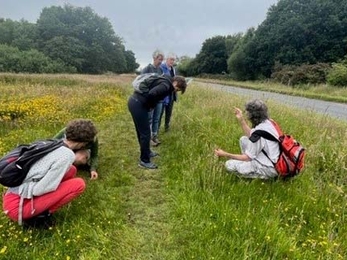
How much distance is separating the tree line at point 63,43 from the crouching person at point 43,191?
2006 inches

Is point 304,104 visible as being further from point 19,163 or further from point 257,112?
point 19,163

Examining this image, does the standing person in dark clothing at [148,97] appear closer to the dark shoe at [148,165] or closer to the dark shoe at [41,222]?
the dark shoe at [148,165]

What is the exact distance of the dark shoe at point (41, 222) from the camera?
3518 millimetres

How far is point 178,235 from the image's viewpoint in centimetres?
358

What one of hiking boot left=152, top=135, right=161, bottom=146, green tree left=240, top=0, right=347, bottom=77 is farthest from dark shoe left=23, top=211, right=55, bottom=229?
green tree left=240, top=0, right=347, bottom=77

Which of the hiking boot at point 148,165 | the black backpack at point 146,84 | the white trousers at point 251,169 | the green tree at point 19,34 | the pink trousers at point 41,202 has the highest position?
the green tree at point 19,34

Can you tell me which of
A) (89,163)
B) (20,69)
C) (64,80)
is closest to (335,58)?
(64,80)

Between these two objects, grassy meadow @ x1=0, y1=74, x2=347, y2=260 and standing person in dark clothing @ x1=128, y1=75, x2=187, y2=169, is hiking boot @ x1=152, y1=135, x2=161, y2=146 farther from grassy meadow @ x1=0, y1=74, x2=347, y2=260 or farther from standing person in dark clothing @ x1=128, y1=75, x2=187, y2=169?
standing person in dark clothing @ x1=128, y1=75, x2=187, y2=169

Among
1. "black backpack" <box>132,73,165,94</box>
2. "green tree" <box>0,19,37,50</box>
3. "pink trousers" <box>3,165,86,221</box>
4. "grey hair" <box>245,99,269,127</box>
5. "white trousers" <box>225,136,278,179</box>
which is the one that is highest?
"green tree" <box>0,19,37,50</box>

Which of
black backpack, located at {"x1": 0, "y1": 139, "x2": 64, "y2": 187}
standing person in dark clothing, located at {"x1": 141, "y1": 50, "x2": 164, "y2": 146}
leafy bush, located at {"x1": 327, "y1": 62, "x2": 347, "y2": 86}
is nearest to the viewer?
black backpack, located at {"x1": 0, "y1": 139, "x2": 64, "y2": 187}

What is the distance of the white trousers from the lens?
474cm

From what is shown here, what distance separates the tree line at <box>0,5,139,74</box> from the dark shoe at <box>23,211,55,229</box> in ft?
167

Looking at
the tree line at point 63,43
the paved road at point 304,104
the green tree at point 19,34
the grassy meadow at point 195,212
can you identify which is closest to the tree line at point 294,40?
the paved road at point 304,104

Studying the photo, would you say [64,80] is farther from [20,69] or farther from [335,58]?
[335,58]
